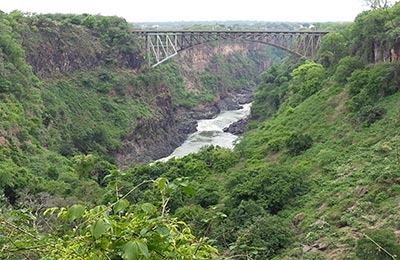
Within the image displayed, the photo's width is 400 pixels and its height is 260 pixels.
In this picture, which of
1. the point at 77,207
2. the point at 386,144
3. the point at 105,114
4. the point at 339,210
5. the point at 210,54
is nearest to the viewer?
the point at 77,207

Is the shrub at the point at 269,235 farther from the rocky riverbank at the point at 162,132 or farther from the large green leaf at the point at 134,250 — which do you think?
the rocky riverbank at the point at 162,132

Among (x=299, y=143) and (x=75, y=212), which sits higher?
(x=75, y=212)

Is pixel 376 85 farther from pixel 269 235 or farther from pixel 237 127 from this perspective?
pixel 237 127

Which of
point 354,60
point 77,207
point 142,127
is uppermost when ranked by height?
point 77,207

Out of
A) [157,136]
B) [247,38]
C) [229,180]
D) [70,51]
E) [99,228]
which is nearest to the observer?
[99,228]

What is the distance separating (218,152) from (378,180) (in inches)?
585

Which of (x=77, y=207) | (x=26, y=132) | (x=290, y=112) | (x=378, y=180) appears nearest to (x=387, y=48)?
(x=290, y=112)

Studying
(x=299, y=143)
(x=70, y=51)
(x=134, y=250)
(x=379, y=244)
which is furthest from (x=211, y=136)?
(x=134, y=250)

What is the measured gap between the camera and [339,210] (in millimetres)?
17656

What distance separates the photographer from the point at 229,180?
24.3 metres

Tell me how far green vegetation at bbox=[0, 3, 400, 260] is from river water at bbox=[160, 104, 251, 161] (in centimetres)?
554

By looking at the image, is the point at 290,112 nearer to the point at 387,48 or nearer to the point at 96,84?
the point at 387,48

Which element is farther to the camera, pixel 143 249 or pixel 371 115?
pixel 371 115

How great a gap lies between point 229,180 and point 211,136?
32.4 meters
